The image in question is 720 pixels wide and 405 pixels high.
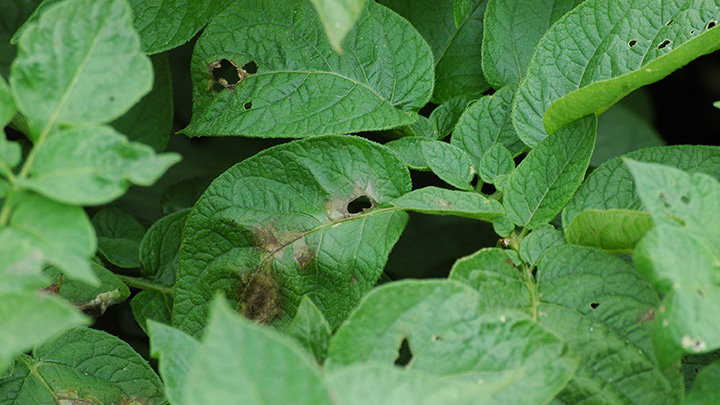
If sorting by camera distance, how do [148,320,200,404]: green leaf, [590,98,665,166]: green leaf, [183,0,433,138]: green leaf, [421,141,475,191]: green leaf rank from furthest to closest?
1. [590,98,665,166]: green leaf
2. [183,0,433,138]: green leaf
3. [421,141,475,191]: green leaf
4. [148,320,200,404]: green leaf

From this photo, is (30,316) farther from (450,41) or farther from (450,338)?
(450,41)

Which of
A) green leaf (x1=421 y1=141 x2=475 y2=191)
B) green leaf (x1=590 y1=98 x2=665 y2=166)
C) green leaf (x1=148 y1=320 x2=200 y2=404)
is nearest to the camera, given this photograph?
green leaf (x1=148 y1=320 x2=200 y2=404)

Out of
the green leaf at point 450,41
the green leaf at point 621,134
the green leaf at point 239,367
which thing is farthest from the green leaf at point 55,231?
the green leaf at point 621,134

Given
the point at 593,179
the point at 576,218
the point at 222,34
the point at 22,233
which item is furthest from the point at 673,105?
the point at 22,233

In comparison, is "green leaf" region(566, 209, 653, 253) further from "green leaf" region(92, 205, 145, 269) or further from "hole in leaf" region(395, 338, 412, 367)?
"green leaf" region(92, 205, 145, 269)

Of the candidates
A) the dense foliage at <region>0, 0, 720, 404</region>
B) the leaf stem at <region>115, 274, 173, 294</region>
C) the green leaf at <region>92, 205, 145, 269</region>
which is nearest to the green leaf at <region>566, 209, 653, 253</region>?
the dense foliage at <region>0, 0, 720, 404</region>

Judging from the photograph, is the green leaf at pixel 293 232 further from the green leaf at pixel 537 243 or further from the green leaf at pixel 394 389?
the green leaf at pixel 394 389
